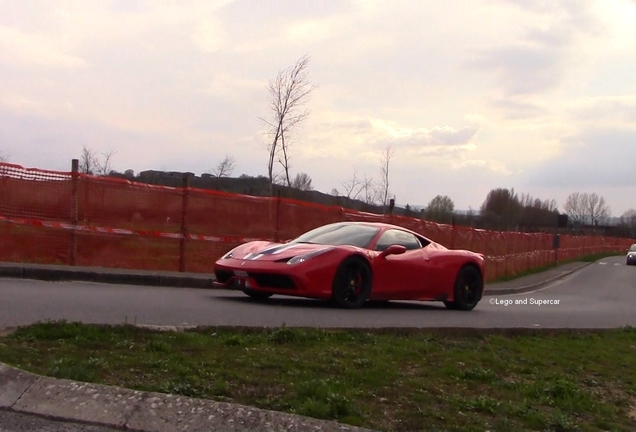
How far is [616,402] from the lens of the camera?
20.2ft

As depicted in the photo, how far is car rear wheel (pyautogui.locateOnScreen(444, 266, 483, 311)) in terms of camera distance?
12.0 m

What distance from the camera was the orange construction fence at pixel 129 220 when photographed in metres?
13.9

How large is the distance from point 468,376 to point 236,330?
1.95 m

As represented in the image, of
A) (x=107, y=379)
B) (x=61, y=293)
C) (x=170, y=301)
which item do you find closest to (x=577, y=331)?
(x=170, y=301)

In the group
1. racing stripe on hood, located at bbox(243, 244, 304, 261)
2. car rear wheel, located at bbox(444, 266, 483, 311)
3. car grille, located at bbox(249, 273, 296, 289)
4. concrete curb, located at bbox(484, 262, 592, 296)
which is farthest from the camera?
concrete curb, located at bbox(484, 262, 592, 296)

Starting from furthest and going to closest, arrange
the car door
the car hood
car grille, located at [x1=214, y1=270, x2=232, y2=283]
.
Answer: the car door < car grille, located at [x1=214, y1=270, x2=232, y2=283] < the car hood

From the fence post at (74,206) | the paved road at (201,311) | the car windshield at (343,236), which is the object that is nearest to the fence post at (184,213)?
the fence post at (74,206)

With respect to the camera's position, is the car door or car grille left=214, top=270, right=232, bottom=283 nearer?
car grille left=214, top=270, right=232, bottom=283

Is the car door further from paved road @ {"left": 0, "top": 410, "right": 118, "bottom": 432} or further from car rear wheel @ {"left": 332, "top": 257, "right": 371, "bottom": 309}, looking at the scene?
paved road @ {"left": 0, "top": 410, "right": 118, "bottom": 432}

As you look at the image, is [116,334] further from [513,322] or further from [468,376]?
[513,322]

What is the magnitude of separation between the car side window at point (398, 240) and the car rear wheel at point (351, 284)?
1.64 ft

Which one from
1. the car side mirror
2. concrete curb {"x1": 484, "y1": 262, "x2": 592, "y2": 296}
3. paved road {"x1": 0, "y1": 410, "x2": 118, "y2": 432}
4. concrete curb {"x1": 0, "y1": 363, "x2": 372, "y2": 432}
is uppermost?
the car side mirror

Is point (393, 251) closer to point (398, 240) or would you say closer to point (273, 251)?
point (398, 240)

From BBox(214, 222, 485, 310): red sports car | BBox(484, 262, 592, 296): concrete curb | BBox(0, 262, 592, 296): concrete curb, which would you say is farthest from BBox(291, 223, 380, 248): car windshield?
BBox(484, 262, 592, 296): concrete curb
